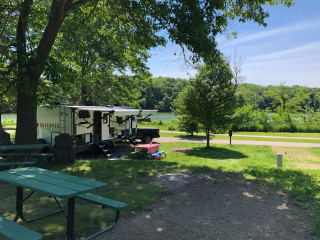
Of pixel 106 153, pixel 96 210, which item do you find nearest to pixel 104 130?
pixel 106 153

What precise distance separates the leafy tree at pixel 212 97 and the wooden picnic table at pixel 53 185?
41.4ft

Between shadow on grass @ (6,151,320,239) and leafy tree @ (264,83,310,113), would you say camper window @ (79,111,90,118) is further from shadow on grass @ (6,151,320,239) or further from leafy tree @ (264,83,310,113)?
leafy tree @ (264,83,310,113)

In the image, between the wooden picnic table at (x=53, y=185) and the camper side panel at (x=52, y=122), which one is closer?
the wooden picnic table at (x=53, y=185)

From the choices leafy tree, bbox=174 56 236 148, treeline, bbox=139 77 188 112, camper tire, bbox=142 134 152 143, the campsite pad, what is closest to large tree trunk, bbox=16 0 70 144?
the campsite pad

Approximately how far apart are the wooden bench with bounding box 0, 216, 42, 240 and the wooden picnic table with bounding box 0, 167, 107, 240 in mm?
439

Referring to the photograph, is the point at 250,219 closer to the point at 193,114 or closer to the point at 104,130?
the point at 104,130

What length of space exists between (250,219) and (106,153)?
30.3ft

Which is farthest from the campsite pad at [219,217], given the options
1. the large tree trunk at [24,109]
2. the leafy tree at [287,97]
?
the leafy tree at [287,97]

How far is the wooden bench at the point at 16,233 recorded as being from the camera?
9.02ft

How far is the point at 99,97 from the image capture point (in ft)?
61.5

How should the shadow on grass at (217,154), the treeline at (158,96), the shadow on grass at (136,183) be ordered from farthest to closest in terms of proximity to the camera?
the treeline at (158,96) → the shadow on grass at (217,154) → the shadow on grass at (136,183)

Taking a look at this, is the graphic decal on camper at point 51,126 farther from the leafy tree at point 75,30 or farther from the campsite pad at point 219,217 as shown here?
the campsite pad at point 219,217

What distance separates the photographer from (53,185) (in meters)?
3.38

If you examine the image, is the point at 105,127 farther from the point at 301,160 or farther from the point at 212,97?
the point at 301,160
